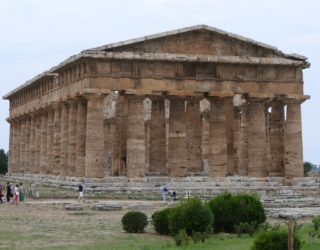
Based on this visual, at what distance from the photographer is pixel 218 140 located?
137 ft

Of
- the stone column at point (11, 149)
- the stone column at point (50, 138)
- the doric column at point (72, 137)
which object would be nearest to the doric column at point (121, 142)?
the doric column at point (72, 137)

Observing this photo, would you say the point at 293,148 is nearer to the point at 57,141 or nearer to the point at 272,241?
the point at 57,141

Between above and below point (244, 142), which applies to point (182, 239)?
below

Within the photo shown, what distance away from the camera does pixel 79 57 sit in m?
39.2

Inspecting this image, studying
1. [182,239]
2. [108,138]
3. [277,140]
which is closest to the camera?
[182,239]

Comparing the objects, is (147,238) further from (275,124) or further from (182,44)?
(275,124)

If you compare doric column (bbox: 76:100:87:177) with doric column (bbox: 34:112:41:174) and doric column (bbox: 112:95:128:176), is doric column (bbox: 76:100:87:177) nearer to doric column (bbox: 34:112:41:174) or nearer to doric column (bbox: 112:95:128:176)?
doric column (bbox: 112:95:128:176)

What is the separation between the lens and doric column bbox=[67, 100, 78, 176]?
42.8 metres

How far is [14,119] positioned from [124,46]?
94.1ft

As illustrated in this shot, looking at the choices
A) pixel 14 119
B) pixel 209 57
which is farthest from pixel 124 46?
pixel 14 119

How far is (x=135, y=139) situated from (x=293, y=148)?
1075 cm

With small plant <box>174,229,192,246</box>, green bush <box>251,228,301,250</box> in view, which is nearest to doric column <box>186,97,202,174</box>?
small plant <box>174,229,192,246</box>

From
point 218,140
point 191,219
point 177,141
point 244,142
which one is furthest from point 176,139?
point 191,219

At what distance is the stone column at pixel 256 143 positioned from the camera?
42219 millimetres
